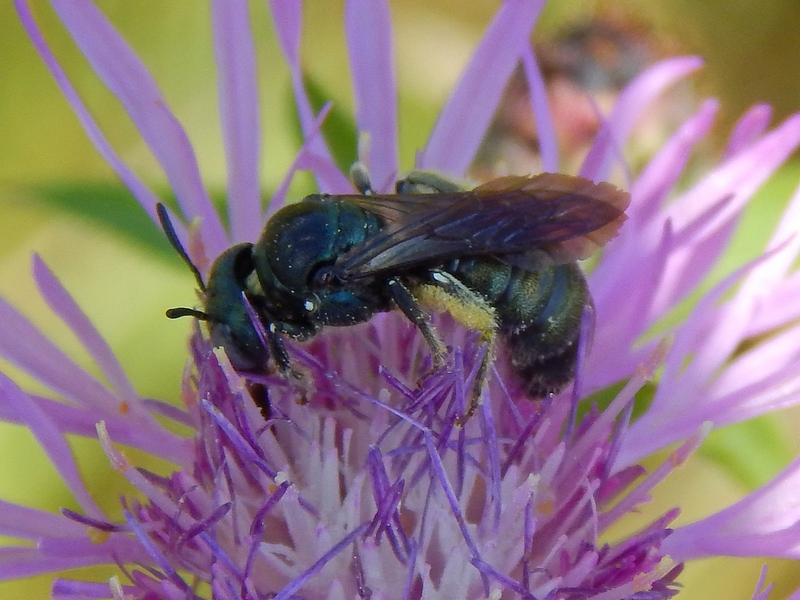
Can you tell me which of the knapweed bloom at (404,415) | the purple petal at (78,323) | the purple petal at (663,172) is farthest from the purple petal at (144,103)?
the purple petal at (663,172)

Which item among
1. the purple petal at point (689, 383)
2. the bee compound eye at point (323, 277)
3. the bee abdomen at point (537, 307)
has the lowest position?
the purple petal at point (689, 383)

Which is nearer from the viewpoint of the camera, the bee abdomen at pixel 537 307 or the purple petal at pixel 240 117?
the bee abdomen at pixel 537 307

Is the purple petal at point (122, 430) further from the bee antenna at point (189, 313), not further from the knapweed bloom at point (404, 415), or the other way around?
the bee antenna at point (189, 313)

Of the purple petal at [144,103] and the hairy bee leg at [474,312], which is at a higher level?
the purple petal at [144,103]

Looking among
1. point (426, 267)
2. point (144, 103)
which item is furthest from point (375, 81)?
point (426, 267)

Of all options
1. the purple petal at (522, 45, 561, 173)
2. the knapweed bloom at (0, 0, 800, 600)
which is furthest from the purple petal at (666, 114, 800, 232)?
the purple petal at (522, 45, 561, 173)

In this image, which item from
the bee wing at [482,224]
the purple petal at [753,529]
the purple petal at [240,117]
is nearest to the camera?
the bee wing at [482,224]

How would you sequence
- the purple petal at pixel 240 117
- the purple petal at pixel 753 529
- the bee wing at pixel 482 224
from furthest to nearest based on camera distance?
the purple petal at pixel 240 117, the purple petal at pixel 753 529, the bee wing at pixel 482 224

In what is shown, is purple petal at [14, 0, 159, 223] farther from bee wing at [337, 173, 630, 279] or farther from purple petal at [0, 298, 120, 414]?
A: bee wing at [337, 173, 630, 279]
